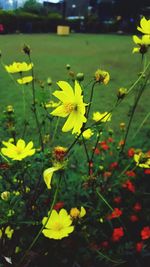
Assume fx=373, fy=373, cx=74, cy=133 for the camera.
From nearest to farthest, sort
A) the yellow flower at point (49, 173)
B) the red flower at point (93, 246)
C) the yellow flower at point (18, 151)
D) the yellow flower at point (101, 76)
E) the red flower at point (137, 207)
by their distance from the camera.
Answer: the yellow flower at point (49, 173) → the yellow flower at point (101, 76) → the yellow flower at point (18, 151) → the red flower at point (93, 246) → the red flower at point (137, 207)

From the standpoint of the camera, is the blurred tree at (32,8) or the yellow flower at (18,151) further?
the blurred tree at (32,8)

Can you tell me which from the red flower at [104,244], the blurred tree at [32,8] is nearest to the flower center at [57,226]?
the red flower at [104,244]

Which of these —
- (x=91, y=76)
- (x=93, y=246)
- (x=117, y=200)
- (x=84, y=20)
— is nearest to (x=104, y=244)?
(x=93, y=246)

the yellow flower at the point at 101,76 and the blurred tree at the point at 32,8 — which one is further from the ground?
the yellow flower at the point at 101,76

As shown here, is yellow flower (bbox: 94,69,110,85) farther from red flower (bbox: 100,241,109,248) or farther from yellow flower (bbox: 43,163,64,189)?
red flower (bbox: 100,241,109,248)

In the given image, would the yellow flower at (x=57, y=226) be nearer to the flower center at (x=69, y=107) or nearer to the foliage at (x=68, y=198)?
the foliage at (x=68, y=198)

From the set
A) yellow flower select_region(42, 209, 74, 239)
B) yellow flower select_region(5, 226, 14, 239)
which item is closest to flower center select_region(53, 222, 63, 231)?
yellow flower select_region(42, 209, 74, 239)

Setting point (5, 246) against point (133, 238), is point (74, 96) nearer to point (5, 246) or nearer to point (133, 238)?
point (5, 246)

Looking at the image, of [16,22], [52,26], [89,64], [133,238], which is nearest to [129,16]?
[52,26]

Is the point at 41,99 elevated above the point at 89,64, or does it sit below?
above
